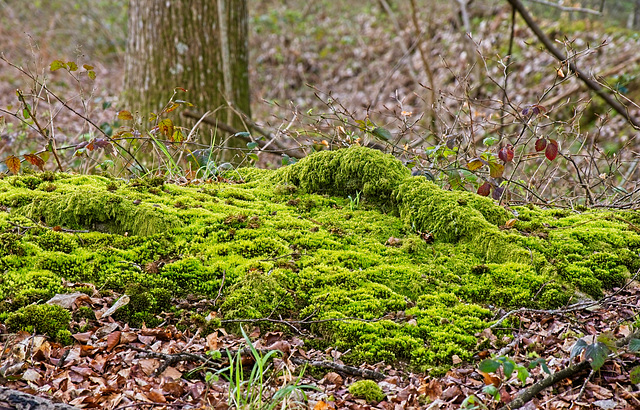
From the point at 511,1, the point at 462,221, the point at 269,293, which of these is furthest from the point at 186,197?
the point at 511,1

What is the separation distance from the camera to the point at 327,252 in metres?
3.36

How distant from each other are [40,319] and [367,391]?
64.7 inches

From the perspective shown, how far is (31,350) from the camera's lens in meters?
2.42

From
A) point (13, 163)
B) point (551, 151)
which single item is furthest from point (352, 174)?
point (13, 163)

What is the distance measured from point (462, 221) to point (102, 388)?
8.06 feet

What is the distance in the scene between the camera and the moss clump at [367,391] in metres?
2.40

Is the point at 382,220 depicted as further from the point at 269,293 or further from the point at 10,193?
the point at 10,193

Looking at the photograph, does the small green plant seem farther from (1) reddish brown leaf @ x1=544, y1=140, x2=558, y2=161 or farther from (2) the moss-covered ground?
(1) reddish brown leaf @ x1=544, y1=140, x2=558, y2=161

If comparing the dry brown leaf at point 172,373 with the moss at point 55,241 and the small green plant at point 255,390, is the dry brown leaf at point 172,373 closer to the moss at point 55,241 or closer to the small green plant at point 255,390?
the small green plant at point 255,390

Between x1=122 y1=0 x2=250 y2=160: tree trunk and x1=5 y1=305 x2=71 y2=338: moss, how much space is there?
4.06 m

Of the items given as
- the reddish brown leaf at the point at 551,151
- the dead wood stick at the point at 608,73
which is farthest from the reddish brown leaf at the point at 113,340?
the dead wood stick at the point at 608,73

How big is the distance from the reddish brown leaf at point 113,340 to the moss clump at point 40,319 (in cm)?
23

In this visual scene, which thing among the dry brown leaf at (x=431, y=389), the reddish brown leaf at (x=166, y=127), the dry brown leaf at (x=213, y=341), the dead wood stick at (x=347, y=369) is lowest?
the dry brown leaf at (x=431, y=389)

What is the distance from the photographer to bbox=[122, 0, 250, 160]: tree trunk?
638 centimetres
